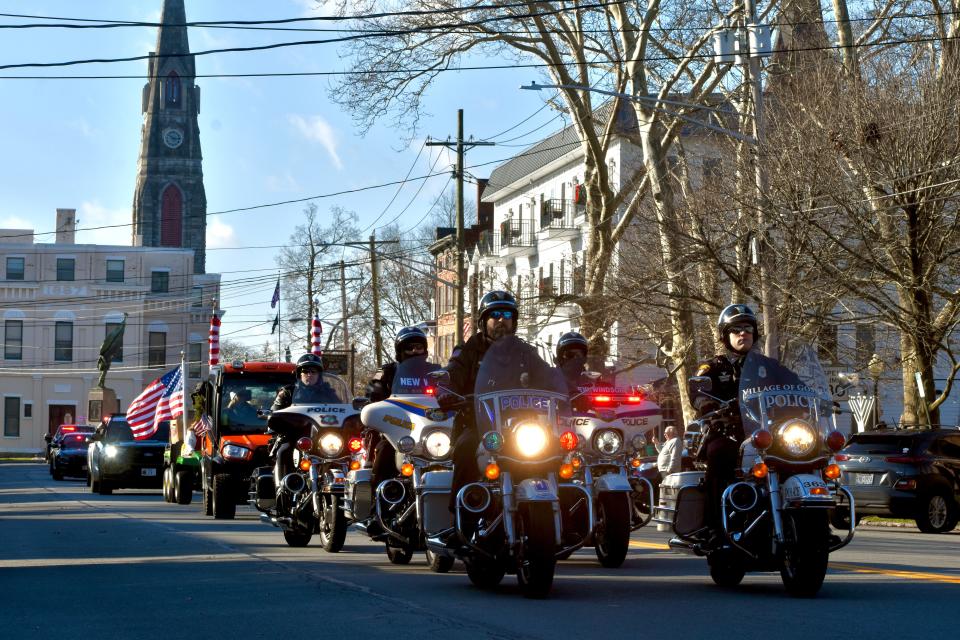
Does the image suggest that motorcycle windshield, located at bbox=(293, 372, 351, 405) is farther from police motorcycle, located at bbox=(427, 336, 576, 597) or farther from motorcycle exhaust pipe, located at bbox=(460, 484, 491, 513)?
motorcycle exhaust pipe, located at bbox=(460, 484, 491, 513)

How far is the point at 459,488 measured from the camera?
11.1 metres

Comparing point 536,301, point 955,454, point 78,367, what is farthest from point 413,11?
point 78,367

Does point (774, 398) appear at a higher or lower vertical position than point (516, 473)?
higher

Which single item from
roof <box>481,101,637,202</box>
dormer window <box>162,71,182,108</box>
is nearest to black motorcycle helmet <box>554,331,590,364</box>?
roof <box>481,101,637,202</box>

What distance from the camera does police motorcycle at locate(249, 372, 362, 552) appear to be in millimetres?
15359

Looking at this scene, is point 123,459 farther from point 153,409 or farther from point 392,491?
point 392,491

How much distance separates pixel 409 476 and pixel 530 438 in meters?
2.99

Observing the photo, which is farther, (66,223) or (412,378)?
(66,223)

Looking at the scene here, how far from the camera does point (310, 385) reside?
1661cm

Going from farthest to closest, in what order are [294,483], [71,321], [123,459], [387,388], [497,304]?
[71,321], [123,459], [294,483], [387,388], [497,304]

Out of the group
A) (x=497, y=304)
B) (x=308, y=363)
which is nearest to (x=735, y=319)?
(x=497, y=304)

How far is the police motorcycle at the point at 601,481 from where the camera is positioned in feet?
36.0

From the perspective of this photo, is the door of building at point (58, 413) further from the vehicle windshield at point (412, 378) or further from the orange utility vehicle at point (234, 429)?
the vehicle windshield at point (412, 378)

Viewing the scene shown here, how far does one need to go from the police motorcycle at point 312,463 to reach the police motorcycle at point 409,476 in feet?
2.90
